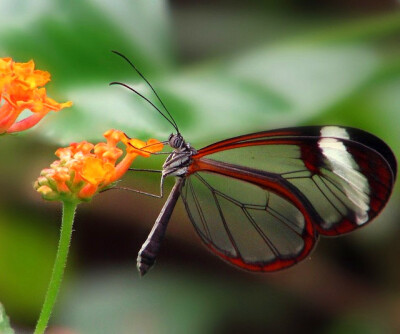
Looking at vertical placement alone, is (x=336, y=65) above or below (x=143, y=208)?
above

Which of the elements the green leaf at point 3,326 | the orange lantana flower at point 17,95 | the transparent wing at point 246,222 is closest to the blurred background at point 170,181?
the transparent wing at point 246,222

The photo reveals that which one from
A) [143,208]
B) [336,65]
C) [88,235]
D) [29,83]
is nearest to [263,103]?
[336,65]

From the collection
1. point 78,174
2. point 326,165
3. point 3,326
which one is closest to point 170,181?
point 326,165

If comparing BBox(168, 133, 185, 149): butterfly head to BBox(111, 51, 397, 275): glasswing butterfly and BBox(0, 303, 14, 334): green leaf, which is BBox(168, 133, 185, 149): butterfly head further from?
BBox(0, 303, 14, 334): green leaf

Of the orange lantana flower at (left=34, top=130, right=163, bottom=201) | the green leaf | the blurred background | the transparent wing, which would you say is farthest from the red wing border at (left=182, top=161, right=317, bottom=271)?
the green leaf

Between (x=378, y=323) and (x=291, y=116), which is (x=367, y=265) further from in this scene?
(x=291, y=116)

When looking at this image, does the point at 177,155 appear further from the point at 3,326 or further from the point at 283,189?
the point at 3,326
